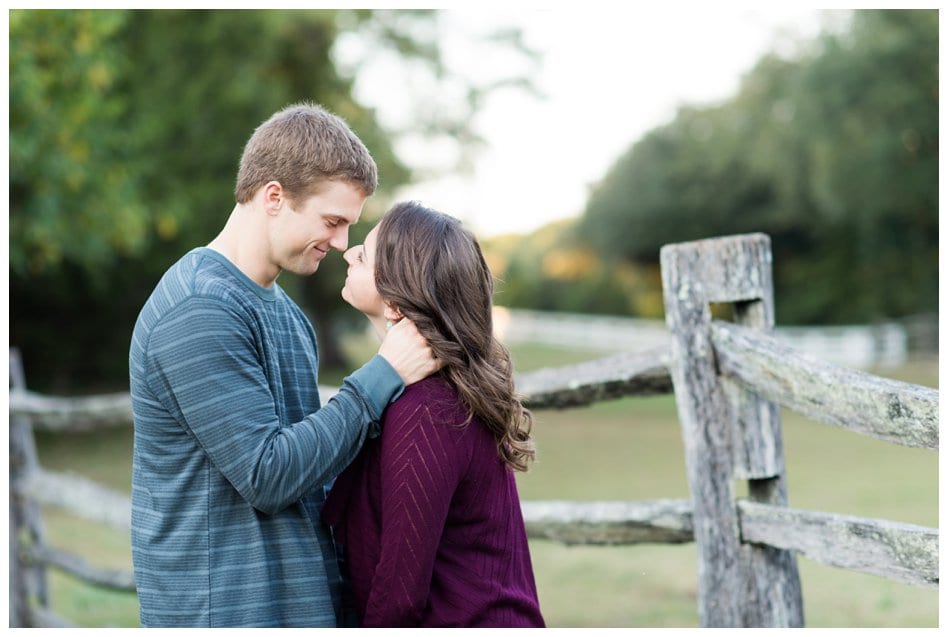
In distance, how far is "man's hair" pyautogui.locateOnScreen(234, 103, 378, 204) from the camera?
218cm

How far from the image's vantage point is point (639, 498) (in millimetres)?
9578

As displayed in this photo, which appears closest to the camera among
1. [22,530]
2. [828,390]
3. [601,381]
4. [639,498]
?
[828,390]

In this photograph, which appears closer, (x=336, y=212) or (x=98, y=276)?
(x=336, y=212)

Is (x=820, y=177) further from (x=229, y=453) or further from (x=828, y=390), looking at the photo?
(x=229, y=453)

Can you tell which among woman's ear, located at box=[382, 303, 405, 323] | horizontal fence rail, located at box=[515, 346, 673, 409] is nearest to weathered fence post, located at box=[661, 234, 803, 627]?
horizontal fence rail, located at box=[515, 346, 673, 409]

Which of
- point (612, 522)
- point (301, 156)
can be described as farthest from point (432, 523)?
point (612, 522)

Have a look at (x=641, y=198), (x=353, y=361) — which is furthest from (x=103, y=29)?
(x=641, y=198)

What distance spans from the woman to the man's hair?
15 cm

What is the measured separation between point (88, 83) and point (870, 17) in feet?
60.7

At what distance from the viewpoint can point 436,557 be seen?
2145mm

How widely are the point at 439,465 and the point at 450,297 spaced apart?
1.15 ft

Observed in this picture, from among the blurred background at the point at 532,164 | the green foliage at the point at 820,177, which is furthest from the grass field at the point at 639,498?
the green foliage at the point at 820,177

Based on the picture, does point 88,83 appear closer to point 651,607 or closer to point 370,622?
point 651,607

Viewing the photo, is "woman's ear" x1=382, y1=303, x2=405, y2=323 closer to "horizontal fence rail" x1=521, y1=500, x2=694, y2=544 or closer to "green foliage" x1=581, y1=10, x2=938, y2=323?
"horizontal fence rail" x1=521, y1=500, x2=694, y2=544
